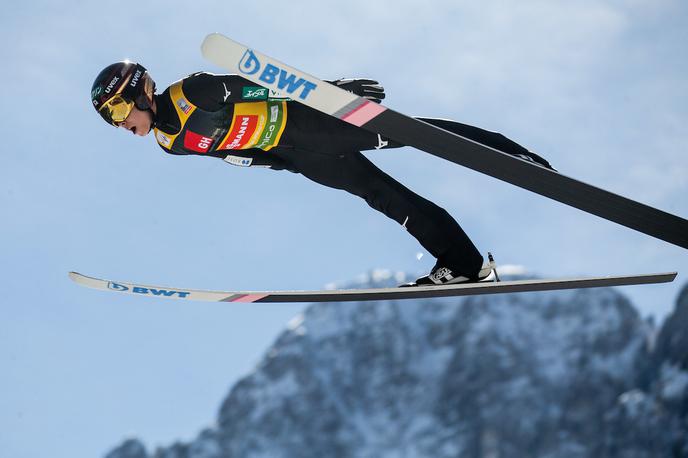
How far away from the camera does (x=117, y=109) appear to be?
7.61m

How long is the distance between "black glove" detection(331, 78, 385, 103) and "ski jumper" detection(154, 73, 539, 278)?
0.35m

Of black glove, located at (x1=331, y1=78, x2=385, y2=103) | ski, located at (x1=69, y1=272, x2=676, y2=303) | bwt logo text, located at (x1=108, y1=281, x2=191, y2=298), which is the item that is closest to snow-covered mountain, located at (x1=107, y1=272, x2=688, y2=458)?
ski, located at (x1=69, y1=272, x2=676, y2=303)

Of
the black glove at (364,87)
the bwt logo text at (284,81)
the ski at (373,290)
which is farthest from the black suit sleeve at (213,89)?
the ski at (373,290)

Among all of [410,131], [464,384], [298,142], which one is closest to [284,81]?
[410,131]

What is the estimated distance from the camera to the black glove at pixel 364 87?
735 centimetres

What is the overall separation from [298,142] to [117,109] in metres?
1.51

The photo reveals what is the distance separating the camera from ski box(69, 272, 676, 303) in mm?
8195

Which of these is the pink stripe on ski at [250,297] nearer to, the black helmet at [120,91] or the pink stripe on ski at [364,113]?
the black helmet at [120,91]

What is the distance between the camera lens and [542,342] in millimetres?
168500

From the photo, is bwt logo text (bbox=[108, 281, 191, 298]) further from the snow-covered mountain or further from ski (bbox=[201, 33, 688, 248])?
the snow-covered mountain

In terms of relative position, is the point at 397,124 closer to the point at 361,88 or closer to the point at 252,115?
the point at 361,88

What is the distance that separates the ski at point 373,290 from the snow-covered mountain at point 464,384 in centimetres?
11937

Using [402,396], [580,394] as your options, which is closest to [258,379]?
[402,396]

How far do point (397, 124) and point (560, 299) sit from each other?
180082 mm
